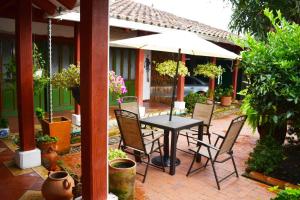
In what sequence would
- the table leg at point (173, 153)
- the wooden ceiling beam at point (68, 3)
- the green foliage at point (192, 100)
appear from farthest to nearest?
the green foliage at point (192, 100)
the table leg at point (173, 153)
the wooden ceiling beam at point (68, 3)

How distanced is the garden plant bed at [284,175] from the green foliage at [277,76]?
2.97ft

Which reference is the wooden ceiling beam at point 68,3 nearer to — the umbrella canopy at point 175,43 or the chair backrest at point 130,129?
the umbrella canopy at point 175,43

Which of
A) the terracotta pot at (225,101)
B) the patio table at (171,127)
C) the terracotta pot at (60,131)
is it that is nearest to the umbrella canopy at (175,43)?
the patio table at (171,127)

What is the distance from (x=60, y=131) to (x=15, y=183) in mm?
1422

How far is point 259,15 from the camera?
8320 millimetres

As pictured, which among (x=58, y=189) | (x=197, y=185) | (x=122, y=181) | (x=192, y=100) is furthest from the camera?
(x=192, y=100)

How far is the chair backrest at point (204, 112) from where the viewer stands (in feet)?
19.1

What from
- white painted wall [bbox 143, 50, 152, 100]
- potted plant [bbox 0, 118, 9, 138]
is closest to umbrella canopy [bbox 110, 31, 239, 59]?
potted plant [bbox 0, 118, 9, 138]

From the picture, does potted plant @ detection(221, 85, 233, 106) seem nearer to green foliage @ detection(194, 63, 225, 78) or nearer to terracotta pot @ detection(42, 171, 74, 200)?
green foliage @ detection(194, 63, 225, 78)

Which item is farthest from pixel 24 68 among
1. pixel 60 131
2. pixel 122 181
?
pixel 122 181

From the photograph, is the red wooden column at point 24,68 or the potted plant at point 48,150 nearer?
the red wooden column at point 24,68

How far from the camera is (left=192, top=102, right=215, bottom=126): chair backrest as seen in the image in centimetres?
583

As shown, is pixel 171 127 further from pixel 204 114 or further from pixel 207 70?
pixel 207 70

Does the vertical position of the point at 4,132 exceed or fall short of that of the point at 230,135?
it falls short
